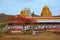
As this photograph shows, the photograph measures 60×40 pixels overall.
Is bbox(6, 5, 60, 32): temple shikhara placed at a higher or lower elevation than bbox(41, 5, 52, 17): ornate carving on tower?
lower

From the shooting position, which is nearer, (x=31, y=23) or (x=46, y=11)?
(x=31, y=23)

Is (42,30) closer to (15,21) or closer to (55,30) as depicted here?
(55,30)

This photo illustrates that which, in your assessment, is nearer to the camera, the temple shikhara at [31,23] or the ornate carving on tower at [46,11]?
the temple shikhara at [31,23]

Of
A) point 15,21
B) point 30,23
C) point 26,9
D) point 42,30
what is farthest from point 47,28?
point 26,9

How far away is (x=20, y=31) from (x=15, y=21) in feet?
5.26

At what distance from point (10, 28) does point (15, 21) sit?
1.24 meters

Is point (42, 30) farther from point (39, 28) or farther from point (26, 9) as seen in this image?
point (26, 9)

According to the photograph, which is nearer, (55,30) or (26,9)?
(55,30)

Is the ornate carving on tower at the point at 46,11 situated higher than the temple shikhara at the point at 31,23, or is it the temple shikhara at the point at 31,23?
the ornate carving on tower at the point at 46,11

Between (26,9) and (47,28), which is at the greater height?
(26,9)

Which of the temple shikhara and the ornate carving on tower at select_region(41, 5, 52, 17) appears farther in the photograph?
the ornate carving on tower at select_region(41, 5, 52, 17)

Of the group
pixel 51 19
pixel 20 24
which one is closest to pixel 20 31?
pixel 20 24

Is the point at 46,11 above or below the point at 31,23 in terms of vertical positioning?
above

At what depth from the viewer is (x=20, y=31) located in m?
26.8
